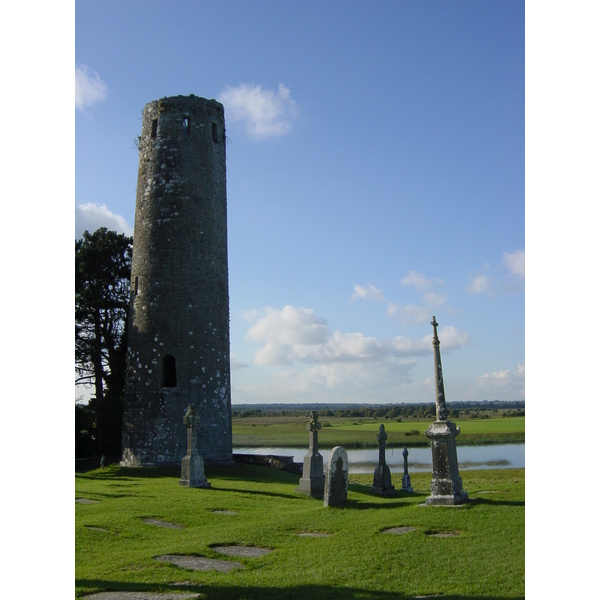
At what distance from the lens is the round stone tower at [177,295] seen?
23.8m

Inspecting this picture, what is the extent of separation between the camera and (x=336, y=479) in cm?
1358

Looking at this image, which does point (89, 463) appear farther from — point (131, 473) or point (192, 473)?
point (192, 473)

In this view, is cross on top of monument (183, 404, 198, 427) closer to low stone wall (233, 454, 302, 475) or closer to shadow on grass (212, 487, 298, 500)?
shadow on grass (212, 487, 298, 500)

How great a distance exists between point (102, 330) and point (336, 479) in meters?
21.6

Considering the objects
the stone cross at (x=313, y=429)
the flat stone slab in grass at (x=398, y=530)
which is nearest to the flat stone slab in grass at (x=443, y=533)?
the flat stone slab in grass at (x=398, y=530)

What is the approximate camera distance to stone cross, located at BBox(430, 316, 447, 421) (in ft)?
40.8

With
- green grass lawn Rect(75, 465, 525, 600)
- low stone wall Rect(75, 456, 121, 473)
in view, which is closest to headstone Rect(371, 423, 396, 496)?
green grass lawn Rect(75, 465, 525, 600)

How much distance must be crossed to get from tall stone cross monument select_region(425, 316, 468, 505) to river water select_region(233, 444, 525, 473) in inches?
870

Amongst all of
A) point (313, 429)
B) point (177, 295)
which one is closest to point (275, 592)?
point (313, 429)

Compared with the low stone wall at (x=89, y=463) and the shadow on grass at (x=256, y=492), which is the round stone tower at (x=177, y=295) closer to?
the low stone wall at (x=89, y=463)

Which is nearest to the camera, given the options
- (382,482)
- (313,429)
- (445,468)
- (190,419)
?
(445,468)

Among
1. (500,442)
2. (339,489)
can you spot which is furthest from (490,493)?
(500,442)
